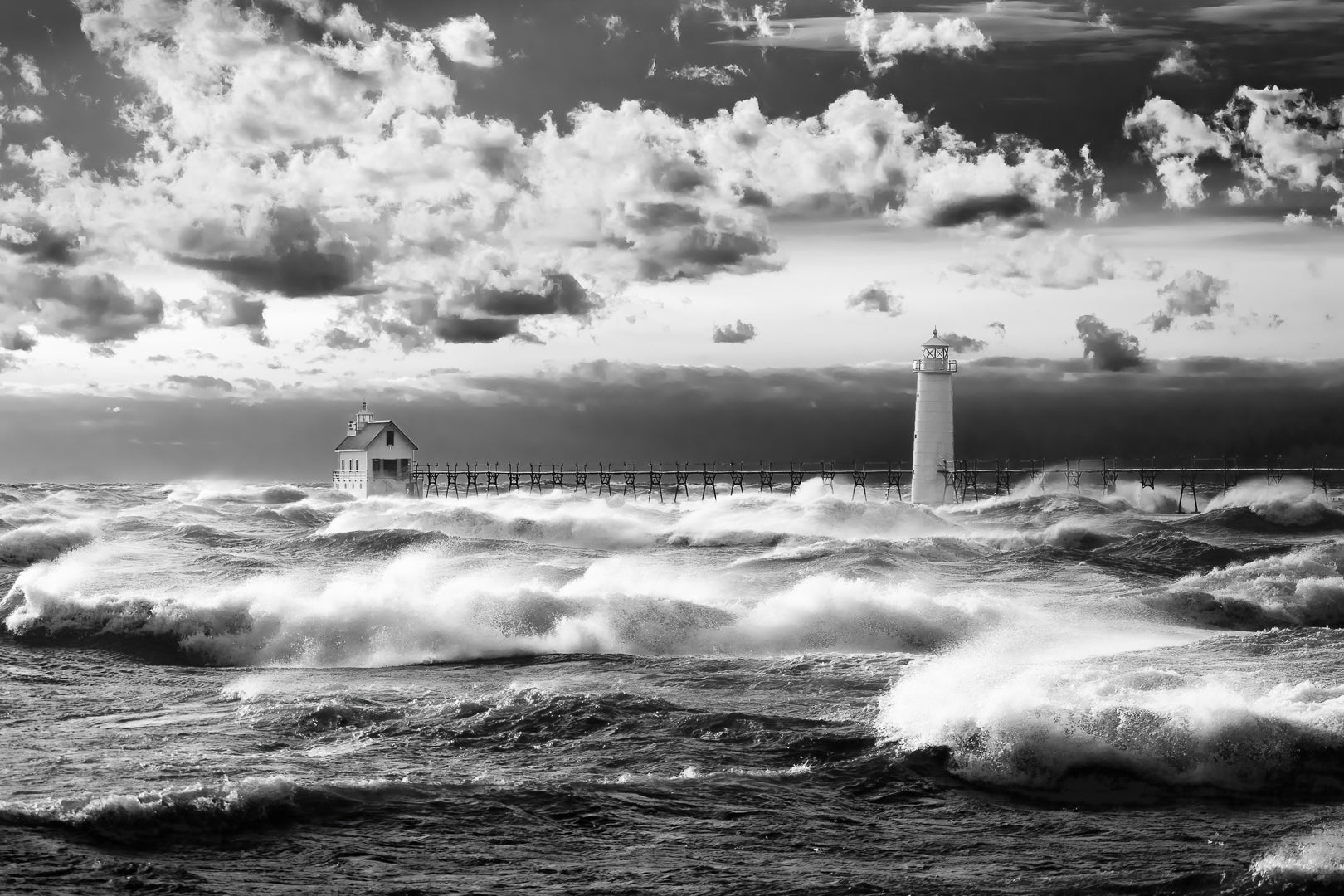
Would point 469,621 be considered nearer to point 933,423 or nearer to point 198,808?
point 198,808

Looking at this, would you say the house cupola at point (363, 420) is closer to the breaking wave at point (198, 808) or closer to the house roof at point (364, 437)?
the house roof at point (364, 437)

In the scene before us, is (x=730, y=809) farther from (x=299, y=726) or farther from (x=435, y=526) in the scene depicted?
(x=435, y=526)

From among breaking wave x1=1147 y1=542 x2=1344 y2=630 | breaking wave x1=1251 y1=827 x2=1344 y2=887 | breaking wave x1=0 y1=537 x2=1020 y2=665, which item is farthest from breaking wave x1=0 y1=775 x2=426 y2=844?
breaking wave x1=1147 y1=542 x2=1344 y2=630

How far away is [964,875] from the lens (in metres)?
8.48

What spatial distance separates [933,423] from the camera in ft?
160

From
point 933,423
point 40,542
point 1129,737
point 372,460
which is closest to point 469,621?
point 1129,737

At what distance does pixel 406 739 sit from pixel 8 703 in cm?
551

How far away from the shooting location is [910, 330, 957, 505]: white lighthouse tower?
47.2 meters

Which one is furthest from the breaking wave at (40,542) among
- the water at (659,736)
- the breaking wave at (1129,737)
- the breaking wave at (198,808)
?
the breaking wave at (1129,737)

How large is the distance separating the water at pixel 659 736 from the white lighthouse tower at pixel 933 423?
21.6 metres

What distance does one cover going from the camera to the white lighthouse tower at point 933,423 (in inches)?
1860

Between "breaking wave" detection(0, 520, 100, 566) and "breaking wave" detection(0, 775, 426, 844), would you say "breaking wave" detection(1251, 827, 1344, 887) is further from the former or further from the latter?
"breaking wave" detection(0, 520, 100, 566)

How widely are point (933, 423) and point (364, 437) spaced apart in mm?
40984

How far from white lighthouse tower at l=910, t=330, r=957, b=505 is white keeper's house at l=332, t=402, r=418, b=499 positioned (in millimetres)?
37593
